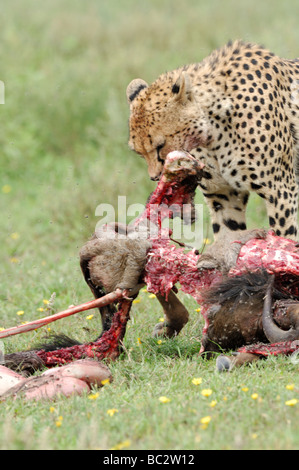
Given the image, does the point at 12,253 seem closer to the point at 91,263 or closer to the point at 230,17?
the point at 91,263

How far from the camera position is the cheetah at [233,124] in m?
5.07

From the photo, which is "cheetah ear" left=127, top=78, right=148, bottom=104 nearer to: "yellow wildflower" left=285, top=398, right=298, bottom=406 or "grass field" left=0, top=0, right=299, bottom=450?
"grass field" left=0, top=0, right=299, bottom=450

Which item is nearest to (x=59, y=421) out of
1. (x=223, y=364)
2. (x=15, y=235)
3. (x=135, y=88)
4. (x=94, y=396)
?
(x=94, y=396)

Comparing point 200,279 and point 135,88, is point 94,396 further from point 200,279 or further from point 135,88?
point 135,88

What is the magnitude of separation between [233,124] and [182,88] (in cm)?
43

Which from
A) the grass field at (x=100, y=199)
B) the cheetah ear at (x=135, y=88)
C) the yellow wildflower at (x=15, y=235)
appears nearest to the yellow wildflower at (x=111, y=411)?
the grass field at (x=100, y=199)

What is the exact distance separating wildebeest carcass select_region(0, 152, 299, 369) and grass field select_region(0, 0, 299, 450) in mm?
171

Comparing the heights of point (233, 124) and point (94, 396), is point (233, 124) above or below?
above

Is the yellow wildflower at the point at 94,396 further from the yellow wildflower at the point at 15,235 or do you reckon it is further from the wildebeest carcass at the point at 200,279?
the yellow wildflower at the point at 15,235

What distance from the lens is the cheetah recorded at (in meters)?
5.07

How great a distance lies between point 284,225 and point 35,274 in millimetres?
2340

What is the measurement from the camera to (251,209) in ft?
26.3

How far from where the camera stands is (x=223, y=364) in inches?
150

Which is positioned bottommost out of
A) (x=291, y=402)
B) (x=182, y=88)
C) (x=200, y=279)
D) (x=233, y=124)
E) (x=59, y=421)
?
(x=59, y=421)
